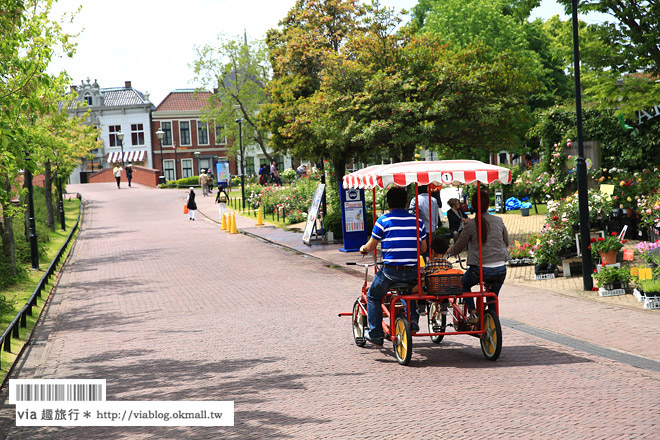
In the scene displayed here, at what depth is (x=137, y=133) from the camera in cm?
8069

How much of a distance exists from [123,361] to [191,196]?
25104 millimetres

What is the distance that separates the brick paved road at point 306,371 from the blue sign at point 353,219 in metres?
4.63

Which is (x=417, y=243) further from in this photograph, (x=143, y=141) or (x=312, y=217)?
(x=143, y=141)

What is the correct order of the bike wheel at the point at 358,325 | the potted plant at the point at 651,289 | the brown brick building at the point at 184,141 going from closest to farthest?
1. the bike wheel at the point at 358,325
2. the potted plant at the point at 651,289
3. the brown brick building at the point at 184,141

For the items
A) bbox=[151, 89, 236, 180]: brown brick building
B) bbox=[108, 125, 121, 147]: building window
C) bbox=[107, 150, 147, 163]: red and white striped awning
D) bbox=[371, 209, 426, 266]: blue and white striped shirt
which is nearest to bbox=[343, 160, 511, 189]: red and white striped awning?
bbox=[371, 209, 426, 266]: blue and white striped shirt

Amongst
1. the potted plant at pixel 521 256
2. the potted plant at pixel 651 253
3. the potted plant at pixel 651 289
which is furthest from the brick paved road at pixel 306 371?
the potted plant at pixel 521 256

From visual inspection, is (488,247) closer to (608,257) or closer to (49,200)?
(608,257)

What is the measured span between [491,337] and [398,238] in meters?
1.49

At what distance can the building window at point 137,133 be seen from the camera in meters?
80.7

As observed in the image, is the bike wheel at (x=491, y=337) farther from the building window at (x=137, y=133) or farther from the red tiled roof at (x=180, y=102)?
the building window at (x=137, y=133)

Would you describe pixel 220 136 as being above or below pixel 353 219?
above

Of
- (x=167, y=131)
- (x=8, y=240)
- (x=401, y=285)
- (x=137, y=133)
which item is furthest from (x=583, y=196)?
(x=137, y=133)

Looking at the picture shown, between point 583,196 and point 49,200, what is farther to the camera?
point 49,200

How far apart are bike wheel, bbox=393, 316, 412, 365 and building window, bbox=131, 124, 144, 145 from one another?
76.0 metres
